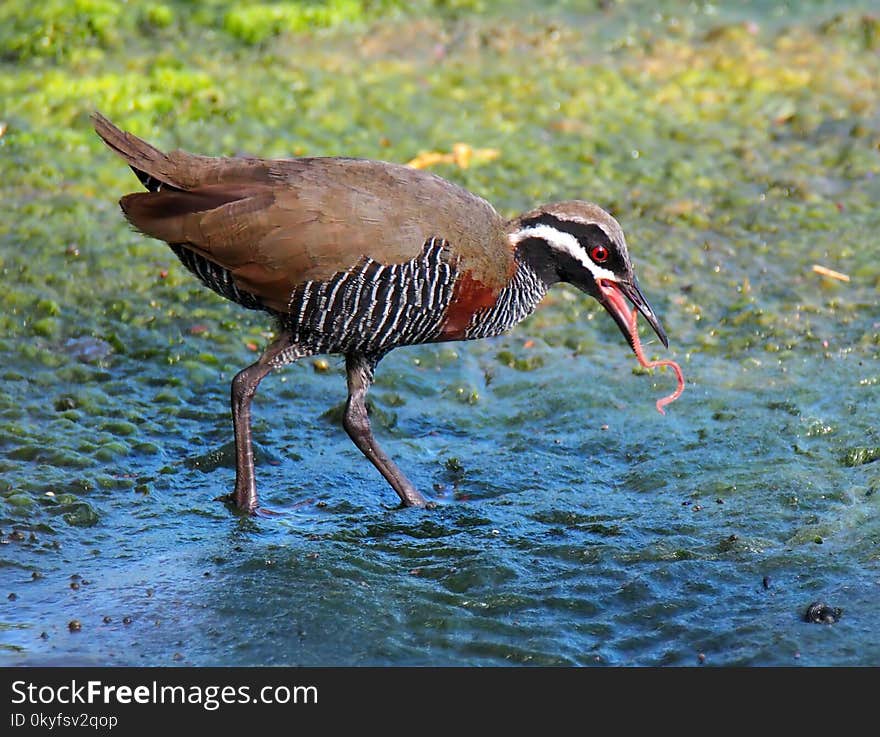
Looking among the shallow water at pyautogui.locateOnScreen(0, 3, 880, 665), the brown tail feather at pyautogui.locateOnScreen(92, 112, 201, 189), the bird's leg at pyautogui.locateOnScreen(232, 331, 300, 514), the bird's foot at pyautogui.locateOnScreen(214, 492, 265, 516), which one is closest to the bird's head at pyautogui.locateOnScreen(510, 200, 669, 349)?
the shallow water at pyautogui.locateOnScreen(0, 3, 880, 665)

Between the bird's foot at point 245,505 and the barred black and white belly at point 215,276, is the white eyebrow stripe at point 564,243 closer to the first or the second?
the barred black and white belly at point 215,276

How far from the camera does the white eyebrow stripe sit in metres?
6.78

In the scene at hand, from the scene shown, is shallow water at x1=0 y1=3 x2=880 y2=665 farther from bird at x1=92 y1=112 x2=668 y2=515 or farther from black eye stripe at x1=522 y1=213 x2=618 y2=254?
black eye stripe at x1=522 y1=213 x2=618 y2=254

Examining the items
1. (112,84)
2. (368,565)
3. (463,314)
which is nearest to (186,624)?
(368,565)

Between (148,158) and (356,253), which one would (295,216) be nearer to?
(356,253)

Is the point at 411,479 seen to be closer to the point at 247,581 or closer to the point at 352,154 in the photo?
the point at 247,581

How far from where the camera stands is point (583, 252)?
6789mm

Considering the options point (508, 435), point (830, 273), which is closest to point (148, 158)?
point (508, 435)

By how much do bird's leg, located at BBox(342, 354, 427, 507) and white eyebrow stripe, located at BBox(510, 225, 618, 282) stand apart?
995 millimetres

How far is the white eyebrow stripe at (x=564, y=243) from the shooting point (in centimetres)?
678

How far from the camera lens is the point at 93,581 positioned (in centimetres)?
610

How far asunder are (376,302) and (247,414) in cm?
93

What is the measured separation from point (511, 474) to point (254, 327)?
2100 mm

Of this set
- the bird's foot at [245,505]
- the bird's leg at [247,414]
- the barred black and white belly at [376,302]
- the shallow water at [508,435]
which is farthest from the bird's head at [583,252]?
the bird's foot at [245,505]
